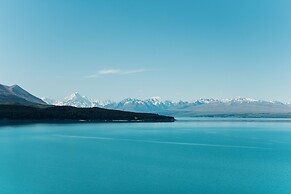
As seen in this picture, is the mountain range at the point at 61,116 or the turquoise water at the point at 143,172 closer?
the turquoise water at the point at 143,172

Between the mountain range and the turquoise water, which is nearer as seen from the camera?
the turquoise water

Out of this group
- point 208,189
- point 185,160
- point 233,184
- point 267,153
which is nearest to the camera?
point 208,189

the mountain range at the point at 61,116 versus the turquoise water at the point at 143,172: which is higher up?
the mountain range at the point at 61,116

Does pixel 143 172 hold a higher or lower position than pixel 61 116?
lower

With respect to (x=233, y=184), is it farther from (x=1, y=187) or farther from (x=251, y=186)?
Answer: (x=1, y=187)

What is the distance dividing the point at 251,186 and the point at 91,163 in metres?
16.3

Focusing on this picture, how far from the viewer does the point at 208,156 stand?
3875 cm

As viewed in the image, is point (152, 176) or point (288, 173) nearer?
point (152, 176)

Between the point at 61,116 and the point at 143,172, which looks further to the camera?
the point at 61,116

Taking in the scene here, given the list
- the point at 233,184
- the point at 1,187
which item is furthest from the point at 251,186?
the point at 1,187

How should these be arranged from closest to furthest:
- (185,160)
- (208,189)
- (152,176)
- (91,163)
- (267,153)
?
(208,189) → (152,176) → (91,163) → (185,160) → (267,153)

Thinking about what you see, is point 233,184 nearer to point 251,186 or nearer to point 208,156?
point 251,186

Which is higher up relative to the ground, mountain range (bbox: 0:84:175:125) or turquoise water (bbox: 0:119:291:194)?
mountain range (bbox: 0:84:175:125)

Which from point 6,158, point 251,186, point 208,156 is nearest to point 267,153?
point 208,156
